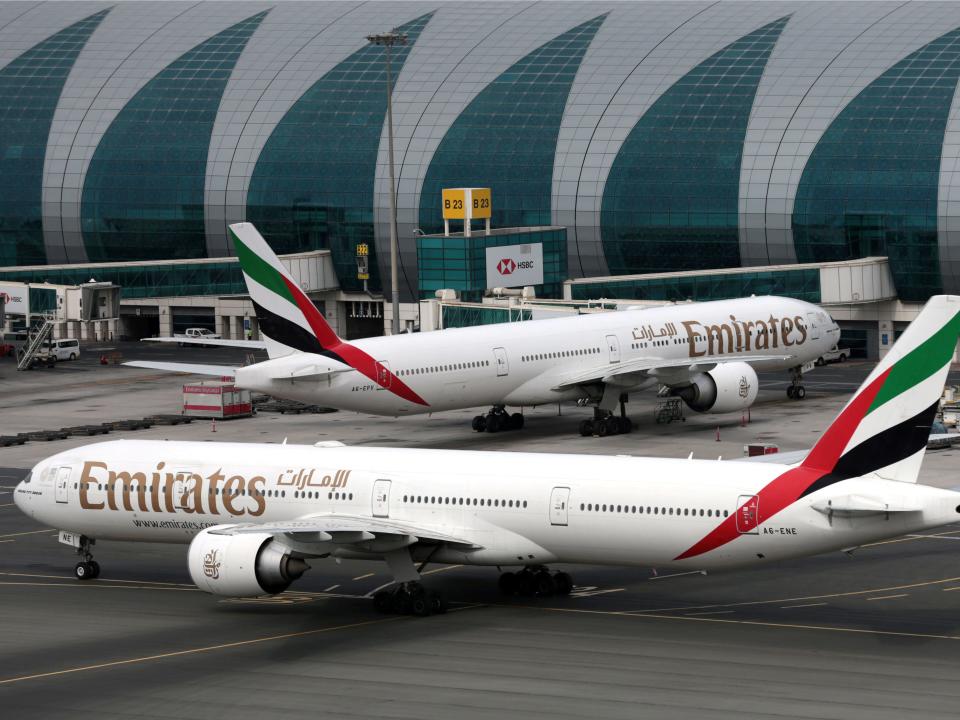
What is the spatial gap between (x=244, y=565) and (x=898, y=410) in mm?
16226

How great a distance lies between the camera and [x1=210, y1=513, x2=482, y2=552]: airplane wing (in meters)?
43.2

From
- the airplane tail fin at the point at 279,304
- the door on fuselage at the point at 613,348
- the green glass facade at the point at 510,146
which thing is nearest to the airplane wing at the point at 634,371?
the door on fuselage at the point at 613,348

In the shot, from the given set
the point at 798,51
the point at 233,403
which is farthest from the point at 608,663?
the point at 798,51

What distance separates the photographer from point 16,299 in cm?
11294

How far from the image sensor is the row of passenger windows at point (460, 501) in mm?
44438

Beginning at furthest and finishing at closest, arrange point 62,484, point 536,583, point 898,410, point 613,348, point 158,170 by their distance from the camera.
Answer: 1. point 158,170
2. point 613,348
3. point 62,484
4. point 536,583
5. point 898,410

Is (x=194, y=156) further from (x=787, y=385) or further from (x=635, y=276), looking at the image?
(x=787, y=385)

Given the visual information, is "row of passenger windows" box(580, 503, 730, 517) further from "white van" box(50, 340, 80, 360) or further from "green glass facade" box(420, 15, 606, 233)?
"green glass facade" box(420, 15, 606, 233)

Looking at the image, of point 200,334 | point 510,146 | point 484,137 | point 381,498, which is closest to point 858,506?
point 381,498

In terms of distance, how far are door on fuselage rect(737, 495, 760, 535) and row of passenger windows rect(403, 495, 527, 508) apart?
5.75 meters

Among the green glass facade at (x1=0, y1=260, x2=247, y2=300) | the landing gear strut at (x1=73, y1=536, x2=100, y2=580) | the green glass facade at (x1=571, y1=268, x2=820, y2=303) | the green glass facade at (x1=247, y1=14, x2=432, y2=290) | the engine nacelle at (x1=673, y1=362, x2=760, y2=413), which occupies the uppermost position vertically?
the green glass facade at (x1=247, y1=14, x2=432, y2=290)

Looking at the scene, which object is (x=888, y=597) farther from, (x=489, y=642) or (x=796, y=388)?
(x=796, y=388)

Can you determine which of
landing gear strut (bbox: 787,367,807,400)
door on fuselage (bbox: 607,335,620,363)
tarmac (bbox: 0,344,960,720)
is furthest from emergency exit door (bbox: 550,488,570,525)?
landing gear strut (bbox: 787,367,807,400)

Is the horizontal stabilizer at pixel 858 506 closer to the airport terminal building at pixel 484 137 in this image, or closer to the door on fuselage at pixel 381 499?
the door on fuselage at pixel 381 499
